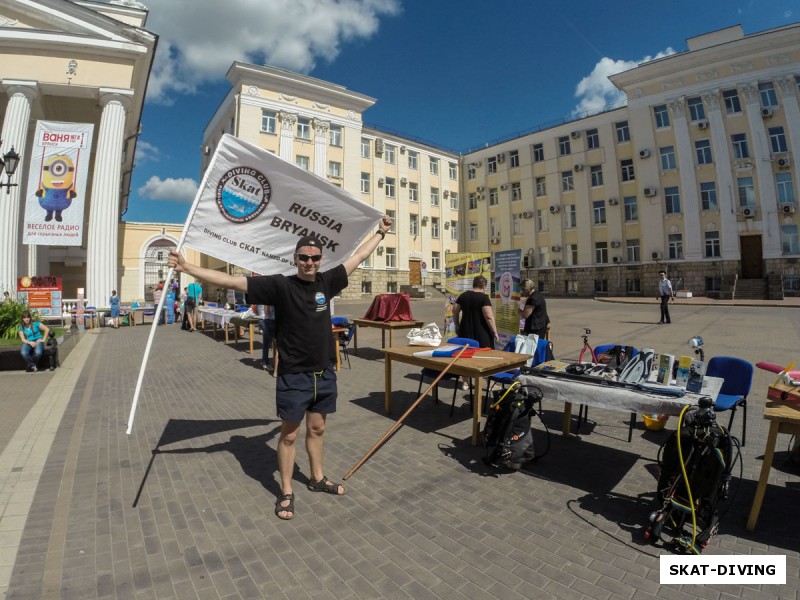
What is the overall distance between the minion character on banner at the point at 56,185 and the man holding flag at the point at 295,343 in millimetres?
17975

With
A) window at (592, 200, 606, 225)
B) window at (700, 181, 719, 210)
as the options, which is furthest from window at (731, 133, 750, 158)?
window at (592, 200, 606, 225)

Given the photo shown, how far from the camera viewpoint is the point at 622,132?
36.2 m

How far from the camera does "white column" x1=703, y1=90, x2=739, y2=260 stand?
30.8 metres

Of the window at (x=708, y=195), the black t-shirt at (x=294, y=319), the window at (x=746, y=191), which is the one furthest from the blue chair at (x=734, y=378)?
the window at (x=746, y=191)

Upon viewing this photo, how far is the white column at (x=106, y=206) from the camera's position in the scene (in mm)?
20000

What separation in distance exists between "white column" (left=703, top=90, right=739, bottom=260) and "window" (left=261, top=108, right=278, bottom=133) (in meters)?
33.4

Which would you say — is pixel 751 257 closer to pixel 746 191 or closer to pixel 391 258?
pixel 746 191

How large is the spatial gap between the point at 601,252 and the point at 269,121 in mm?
30456

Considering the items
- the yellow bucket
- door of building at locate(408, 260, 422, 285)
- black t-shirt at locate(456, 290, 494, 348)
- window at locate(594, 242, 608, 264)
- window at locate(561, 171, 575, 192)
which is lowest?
the yellow bucket

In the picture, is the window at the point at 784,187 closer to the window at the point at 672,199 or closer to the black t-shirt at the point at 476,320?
the window at the point at 672,199

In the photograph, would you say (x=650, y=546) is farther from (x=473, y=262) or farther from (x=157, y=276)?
(x=157, y=276)

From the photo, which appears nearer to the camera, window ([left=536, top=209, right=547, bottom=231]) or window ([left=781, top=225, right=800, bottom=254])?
window ([left=781, top=225, right=800, bottom=254])

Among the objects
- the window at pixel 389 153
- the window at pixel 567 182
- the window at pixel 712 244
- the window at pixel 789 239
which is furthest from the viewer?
the window at pixel 389 153

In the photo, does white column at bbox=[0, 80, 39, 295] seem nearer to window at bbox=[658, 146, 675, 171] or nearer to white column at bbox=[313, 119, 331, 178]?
white column at bbox=[313, 119, 331, 178]
